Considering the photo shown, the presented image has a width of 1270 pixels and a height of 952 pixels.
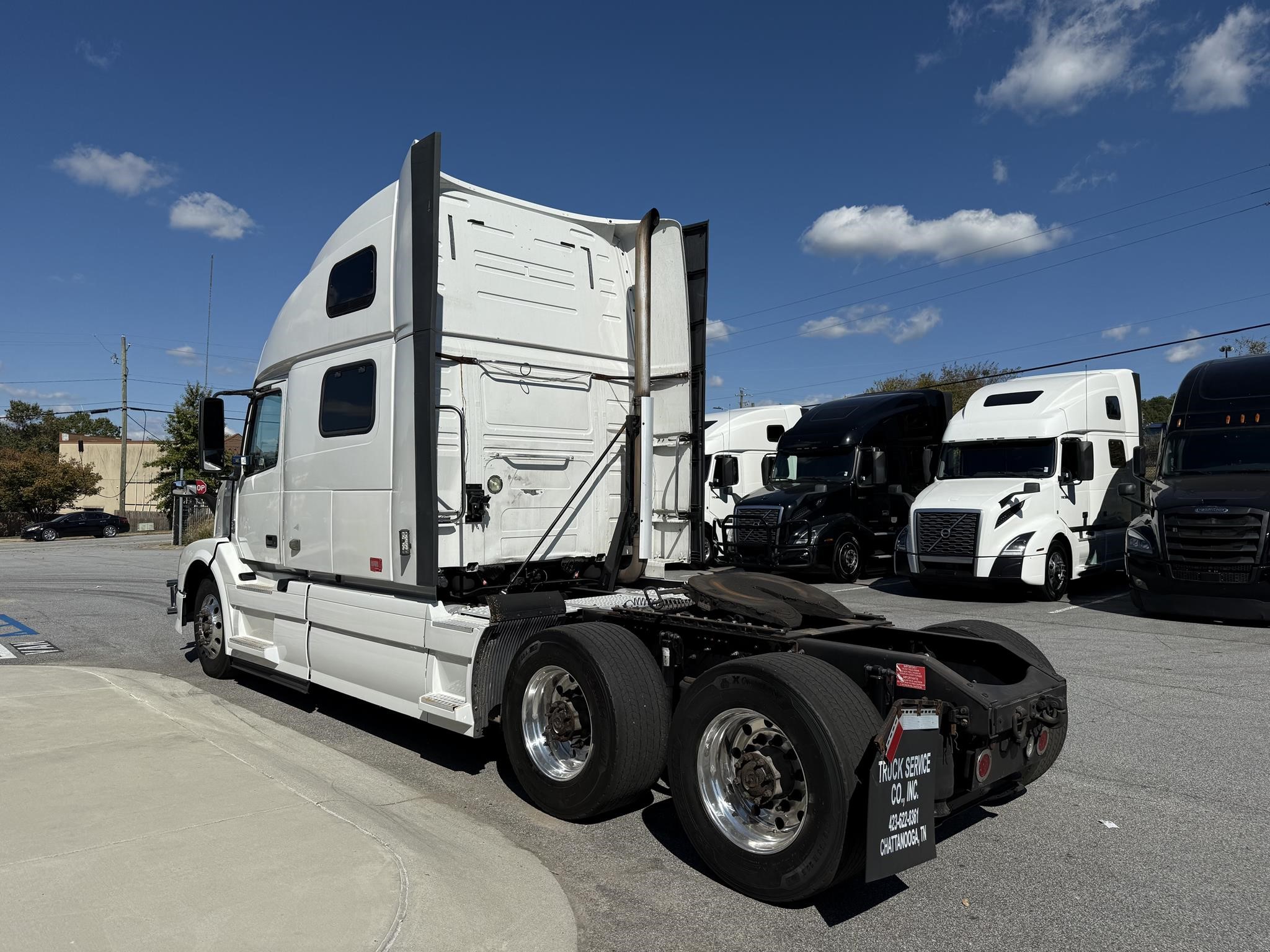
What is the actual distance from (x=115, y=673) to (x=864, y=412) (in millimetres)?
13392

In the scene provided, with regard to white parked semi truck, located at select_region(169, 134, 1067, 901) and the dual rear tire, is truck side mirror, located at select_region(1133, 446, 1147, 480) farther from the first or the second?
the dual rear tire

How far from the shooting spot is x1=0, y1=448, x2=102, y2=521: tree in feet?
181

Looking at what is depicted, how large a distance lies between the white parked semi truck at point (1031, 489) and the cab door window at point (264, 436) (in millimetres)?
9960

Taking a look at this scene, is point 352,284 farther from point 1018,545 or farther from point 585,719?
point 1018,545

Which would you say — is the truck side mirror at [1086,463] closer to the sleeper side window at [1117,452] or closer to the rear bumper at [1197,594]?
the sleeper side window at [1117,452]

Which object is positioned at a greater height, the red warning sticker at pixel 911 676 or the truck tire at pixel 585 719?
the red warning sticker at pixel 911 676

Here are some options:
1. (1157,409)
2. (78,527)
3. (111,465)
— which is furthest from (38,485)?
(1157,409)

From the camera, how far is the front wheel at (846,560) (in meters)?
16.4

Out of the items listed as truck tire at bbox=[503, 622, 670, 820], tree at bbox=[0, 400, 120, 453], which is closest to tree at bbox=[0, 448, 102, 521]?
tree at bbox=[0, 400, 120, 453]

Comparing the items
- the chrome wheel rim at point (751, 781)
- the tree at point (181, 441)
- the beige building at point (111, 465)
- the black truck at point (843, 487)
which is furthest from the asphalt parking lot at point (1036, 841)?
the beige building at point (111, 465)

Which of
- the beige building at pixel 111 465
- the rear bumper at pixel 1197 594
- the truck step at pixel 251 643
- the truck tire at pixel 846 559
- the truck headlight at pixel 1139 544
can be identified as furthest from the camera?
the beige building at pixel 111 465

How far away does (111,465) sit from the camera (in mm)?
75562

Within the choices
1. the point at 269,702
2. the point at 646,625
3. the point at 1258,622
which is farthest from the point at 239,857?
the point at 1258,622

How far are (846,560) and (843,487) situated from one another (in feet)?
4.45
